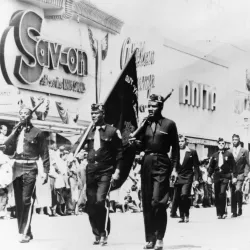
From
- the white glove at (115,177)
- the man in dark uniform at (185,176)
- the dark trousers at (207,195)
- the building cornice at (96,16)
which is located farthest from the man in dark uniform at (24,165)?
the dark trousers at (207,195)

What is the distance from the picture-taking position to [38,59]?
446 centimetres

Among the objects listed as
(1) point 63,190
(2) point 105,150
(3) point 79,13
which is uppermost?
(3) point 79,13

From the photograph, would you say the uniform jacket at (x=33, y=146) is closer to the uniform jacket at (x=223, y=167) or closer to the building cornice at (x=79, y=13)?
the building cornice at (x=79, y=13)

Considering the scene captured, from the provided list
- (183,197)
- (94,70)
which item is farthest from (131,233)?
(94,70)

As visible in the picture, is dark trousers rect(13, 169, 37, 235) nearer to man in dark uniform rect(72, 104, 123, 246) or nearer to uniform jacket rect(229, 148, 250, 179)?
man in dark uniform rect(72, 104, 123, 246)

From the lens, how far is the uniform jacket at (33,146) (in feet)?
14.3

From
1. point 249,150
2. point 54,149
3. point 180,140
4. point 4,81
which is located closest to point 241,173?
point 249,150

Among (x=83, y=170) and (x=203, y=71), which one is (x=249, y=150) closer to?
(x=203, y=71)

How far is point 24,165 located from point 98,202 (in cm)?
65

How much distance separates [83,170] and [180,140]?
A: 984mm

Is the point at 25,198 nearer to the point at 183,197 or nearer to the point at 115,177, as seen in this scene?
the point at 115,177

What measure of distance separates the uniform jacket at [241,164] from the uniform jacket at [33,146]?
218 cm

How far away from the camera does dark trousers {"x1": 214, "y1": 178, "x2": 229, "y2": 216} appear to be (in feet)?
19.4

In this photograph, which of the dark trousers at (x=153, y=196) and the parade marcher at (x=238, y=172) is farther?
the parade marcher at (x=238, y=172)
